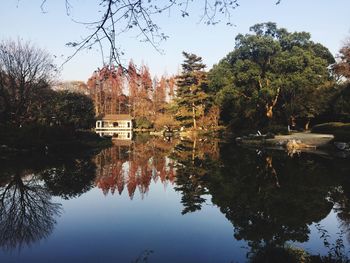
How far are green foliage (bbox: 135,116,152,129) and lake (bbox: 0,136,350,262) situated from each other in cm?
4482

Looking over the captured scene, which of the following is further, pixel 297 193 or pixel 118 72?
pixel 297 193

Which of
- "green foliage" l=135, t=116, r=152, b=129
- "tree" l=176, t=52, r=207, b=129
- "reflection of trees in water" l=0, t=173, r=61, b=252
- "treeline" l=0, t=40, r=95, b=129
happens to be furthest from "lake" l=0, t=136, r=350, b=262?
"green foliage" l=135, t=116, r=152, b=129

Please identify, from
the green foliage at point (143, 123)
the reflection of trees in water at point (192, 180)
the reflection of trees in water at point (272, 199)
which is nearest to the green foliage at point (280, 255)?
the reflection of trees in water at point (272, 199)

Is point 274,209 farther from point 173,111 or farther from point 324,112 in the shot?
point 173,111

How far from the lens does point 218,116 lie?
42.7 meters

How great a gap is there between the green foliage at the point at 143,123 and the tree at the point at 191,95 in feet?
39.2

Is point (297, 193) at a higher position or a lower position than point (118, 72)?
lower

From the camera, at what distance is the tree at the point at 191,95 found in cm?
4509

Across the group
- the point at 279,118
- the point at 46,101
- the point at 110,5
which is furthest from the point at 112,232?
the point at 279,118

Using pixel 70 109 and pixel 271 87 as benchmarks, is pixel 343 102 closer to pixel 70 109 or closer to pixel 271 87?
pixel 271 87

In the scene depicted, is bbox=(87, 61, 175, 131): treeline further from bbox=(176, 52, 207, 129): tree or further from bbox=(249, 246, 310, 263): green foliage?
bbox=(249, 246, 310, 263): green foliage

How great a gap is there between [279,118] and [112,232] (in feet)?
103

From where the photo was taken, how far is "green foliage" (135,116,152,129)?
58.7m

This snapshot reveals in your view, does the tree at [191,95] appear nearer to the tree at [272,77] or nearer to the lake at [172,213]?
the tree at [272,77]
